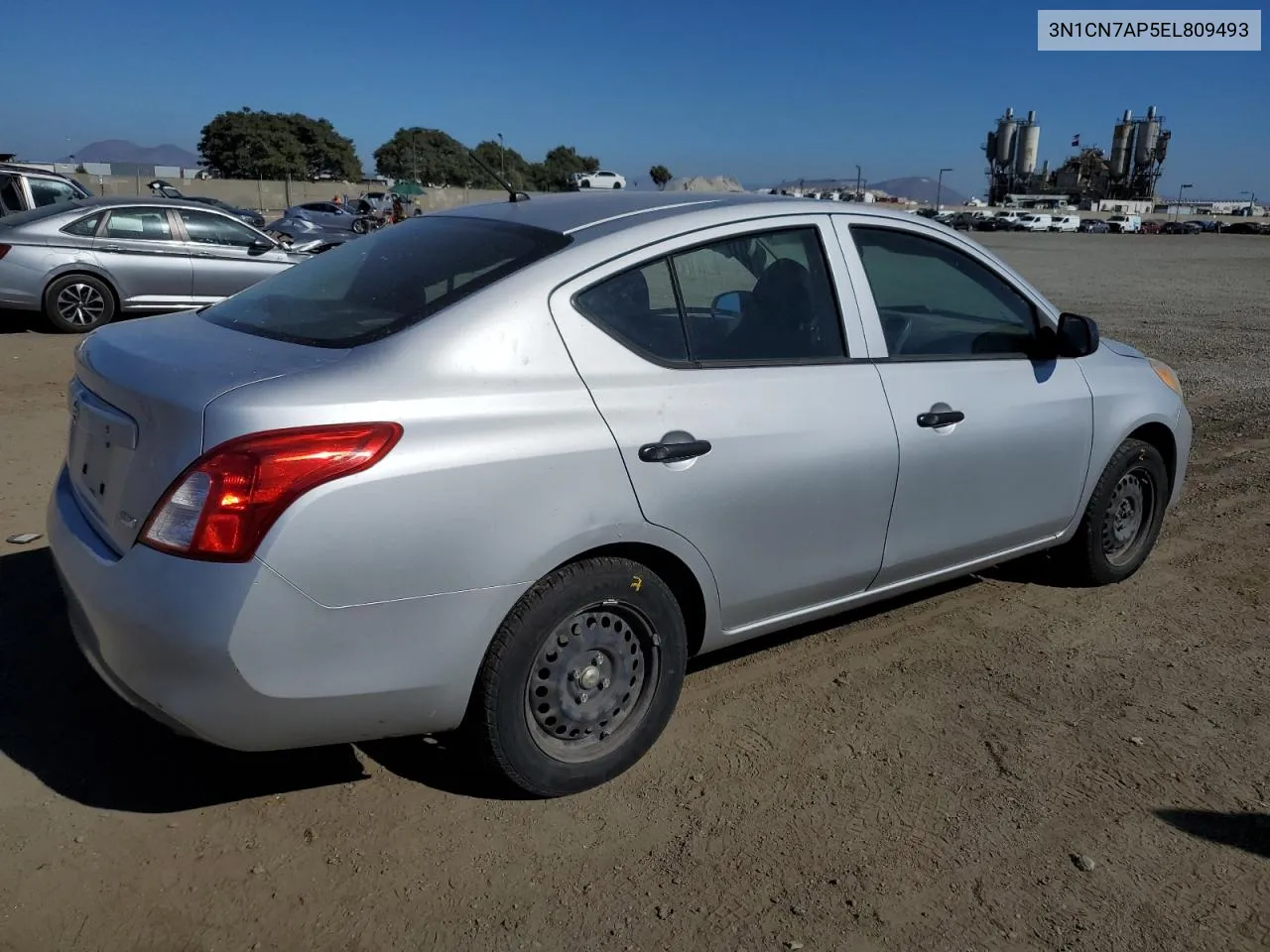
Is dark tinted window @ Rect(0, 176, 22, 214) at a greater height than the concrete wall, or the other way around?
dark tinted window @ Rect(0, 176, 22, 214)

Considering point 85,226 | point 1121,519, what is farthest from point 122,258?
point 1121,519

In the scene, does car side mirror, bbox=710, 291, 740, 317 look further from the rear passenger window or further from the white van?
the white van

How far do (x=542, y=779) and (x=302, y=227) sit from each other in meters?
28.6

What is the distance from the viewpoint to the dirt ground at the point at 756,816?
2.56 meters

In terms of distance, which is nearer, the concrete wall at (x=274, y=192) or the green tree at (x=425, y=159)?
the concrete wall at (x=274, y=192)

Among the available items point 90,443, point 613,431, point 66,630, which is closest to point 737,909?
point 613,431

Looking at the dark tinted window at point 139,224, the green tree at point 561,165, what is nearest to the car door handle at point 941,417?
the dark tinted window at point 139,224

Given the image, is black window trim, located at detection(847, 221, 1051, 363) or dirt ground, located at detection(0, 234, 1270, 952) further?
black window trim, located at detection(847, 221, 1051, 363)

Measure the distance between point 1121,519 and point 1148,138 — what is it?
500 ft

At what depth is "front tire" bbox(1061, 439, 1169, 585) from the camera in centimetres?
457

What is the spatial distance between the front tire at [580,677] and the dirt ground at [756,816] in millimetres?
136

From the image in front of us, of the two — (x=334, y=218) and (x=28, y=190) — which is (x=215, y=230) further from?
(x=334, y=218)

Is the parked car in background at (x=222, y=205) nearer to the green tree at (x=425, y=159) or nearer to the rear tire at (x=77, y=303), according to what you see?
the rear tire at (x=77, y=303)

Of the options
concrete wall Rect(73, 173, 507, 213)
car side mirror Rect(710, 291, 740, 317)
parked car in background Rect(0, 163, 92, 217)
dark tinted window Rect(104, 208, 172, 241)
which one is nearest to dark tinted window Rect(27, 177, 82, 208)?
parked car in background Rect(0, 163, 92, 217)
